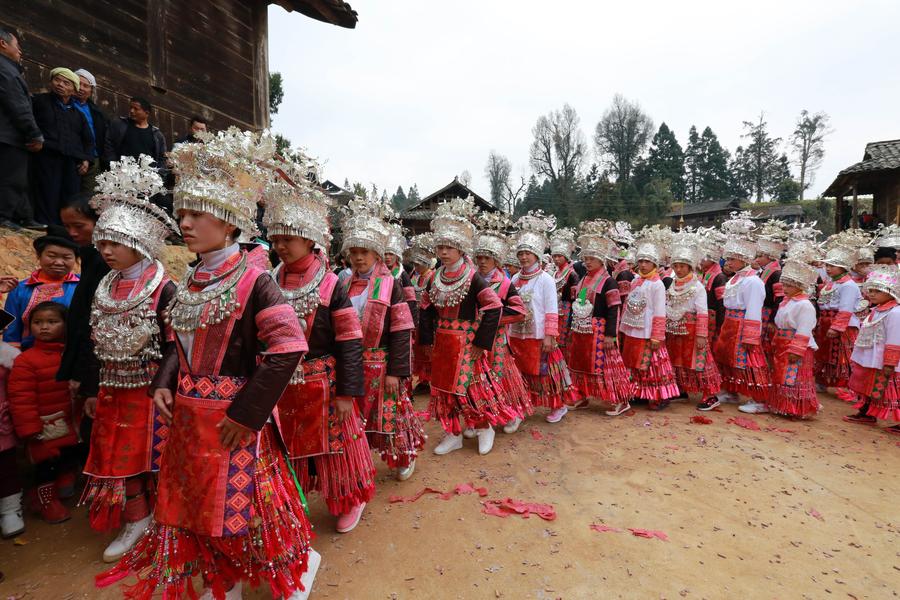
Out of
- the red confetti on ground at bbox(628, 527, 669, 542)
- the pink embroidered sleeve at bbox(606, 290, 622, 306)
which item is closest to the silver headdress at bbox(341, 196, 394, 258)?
the red confetti on ground at bbox(628, 527, 669, 542)

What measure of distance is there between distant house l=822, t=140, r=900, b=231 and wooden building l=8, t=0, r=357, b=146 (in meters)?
19.4

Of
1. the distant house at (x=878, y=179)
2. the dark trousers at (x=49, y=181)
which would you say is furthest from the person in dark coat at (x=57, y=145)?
the distant house at (x=878, y=179)

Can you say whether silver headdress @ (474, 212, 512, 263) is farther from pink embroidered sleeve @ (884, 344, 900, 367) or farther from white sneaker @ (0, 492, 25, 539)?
pink embroidered sleeve @ (884, 344, 900, 367)

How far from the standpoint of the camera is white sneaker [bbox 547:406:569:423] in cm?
557

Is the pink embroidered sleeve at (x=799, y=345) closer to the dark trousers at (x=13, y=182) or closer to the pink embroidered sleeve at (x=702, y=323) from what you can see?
the pink embroidered sleeve at (x=702, y=323)

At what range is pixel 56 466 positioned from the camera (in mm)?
3461

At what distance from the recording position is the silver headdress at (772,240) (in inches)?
268

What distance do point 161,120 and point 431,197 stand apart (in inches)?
838

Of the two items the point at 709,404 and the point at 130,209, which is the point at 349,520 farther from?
the point at 709,404

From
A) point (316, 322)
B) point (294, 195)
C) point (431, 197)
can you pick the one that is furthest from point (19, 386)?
point (431, 197)

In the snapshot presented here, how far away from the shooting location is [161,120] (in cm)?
727

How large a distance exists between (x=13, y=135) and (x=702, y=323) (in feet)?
26.0

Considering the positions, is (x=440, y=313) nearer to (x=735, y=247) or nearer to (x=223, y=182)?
(x=223, y=182)

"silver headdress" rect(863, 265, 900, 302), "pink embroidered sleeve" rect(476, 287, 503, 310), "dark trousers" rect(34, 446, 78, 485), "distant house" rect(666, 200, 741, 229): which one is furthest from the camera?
"distant house" rect(666, 200, 741, 229)
